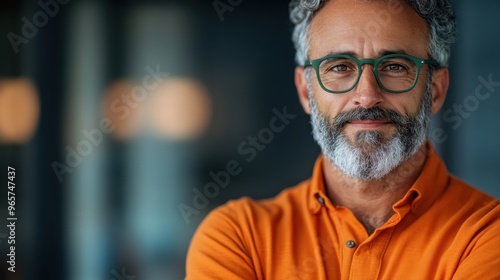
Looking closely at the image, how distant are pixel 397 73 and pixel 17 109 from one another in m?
2.64

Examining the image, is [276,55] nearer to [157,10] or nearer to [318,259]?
[157,10]

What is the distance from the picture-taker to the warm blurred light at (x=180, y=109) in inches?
175

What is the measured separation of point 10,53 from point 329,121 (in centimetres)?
243

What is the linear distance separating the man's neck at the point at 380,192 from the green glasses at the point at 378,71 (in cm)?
22

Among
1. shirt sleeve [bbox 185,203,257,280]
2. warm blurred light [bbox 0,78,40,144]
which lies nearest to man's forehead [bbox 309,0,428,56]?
shirt sleeve [bbox 185,203,257,280]

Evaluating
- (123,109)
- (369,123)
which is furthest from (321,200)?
(123,109)

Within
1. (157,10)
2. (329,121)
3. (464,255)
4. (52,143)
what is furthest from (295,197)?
(157,10)

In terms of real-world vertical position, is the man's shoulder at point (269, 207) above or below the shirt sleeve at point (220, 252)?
above

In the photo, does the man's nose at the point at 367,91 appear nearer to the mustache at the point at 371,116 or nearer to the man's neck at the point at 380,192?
the mustache at the point at 371,116

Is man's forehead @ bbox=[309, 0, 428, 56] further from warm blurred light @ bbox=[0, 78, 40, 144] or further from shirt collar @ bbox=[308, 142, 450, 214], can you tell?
warm blurred light @ bbox=[0, 78, 40, 144]

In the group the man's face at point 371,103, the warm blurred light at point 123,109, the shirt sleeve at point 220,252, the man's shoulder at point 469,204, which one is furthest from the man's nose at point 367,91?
the warm blurred light at point 123,109

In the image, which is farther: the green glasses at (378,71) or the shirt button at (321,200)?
the shirt button at (321,200)

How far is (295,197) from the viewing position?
85.1 inches

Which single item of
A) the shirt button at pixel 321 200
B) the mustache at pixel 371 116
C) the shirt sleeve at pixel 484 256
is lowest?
the shirt sleeve at pixel 484 256
